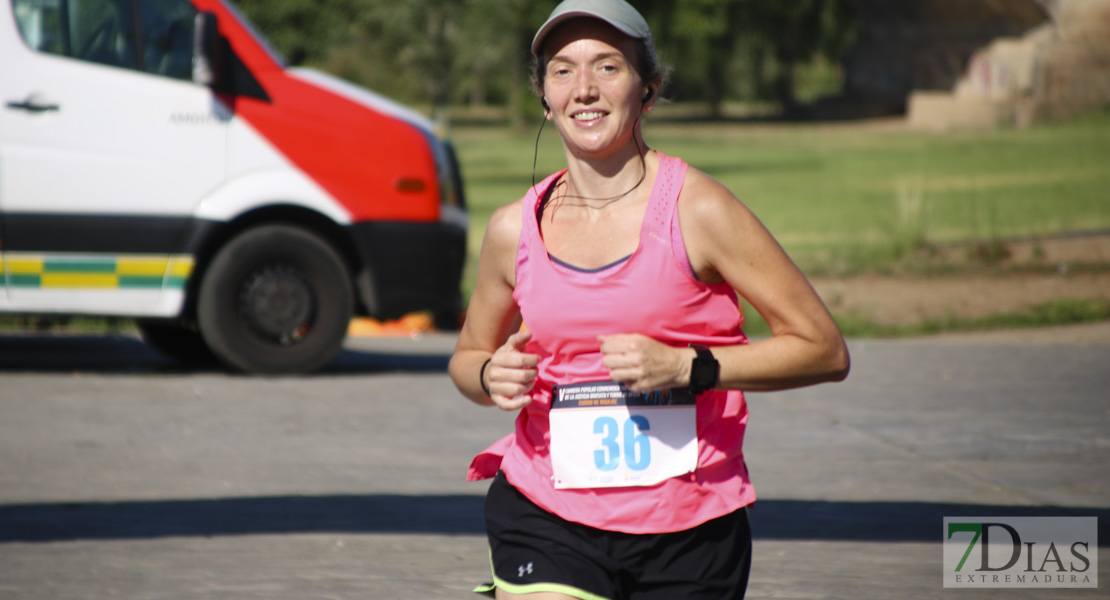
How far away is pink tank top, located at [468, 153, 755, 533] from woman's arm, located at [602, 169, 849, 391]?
44 millimetres

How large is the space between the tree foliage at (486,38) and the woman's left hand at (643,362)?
76 centimetres

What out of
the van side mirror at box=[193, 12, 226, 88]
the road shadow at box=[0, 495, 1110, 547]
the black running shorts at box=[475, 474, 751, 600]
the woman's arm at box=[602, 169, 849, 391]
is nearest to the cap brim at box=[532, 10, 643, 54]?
the woman's arm at box=[602, 169, 849, 391]

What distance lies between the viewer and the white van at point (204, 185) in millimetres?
8375

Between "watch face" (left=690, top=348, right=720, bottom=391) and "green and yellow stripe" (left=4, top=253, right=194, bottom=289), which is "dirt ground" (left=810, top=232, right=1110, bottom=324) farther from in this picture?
"watch face" (left=690, top=348, right=720, bottom=391)

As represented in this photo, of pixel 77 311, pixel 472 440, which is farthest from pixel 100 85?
pixel 472 440

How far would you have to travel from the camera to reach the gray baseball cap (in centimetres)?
285

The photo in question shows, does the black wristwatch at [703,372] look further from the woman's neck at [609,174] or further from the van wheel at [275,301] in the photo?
the van wheel at [275,301]

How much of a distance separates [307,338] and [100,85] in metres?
1.99

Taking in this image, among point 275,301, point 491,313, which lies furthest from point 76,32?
point 491,313

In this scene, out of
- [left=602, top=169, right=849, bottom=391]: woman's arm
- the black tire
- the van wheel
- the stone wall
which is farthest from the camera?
the stone wall

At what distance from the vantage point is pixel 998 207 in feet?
70.5

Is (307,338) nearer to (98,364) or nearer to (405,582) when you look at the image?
(98,364)

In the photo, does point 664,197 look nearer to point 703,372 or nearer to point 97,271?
point 703,372

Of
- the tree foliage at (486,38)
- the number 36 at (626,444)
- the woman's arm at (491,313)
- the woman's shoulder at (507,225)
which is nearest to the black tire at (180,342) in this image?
the tree foliage at (486,38)
